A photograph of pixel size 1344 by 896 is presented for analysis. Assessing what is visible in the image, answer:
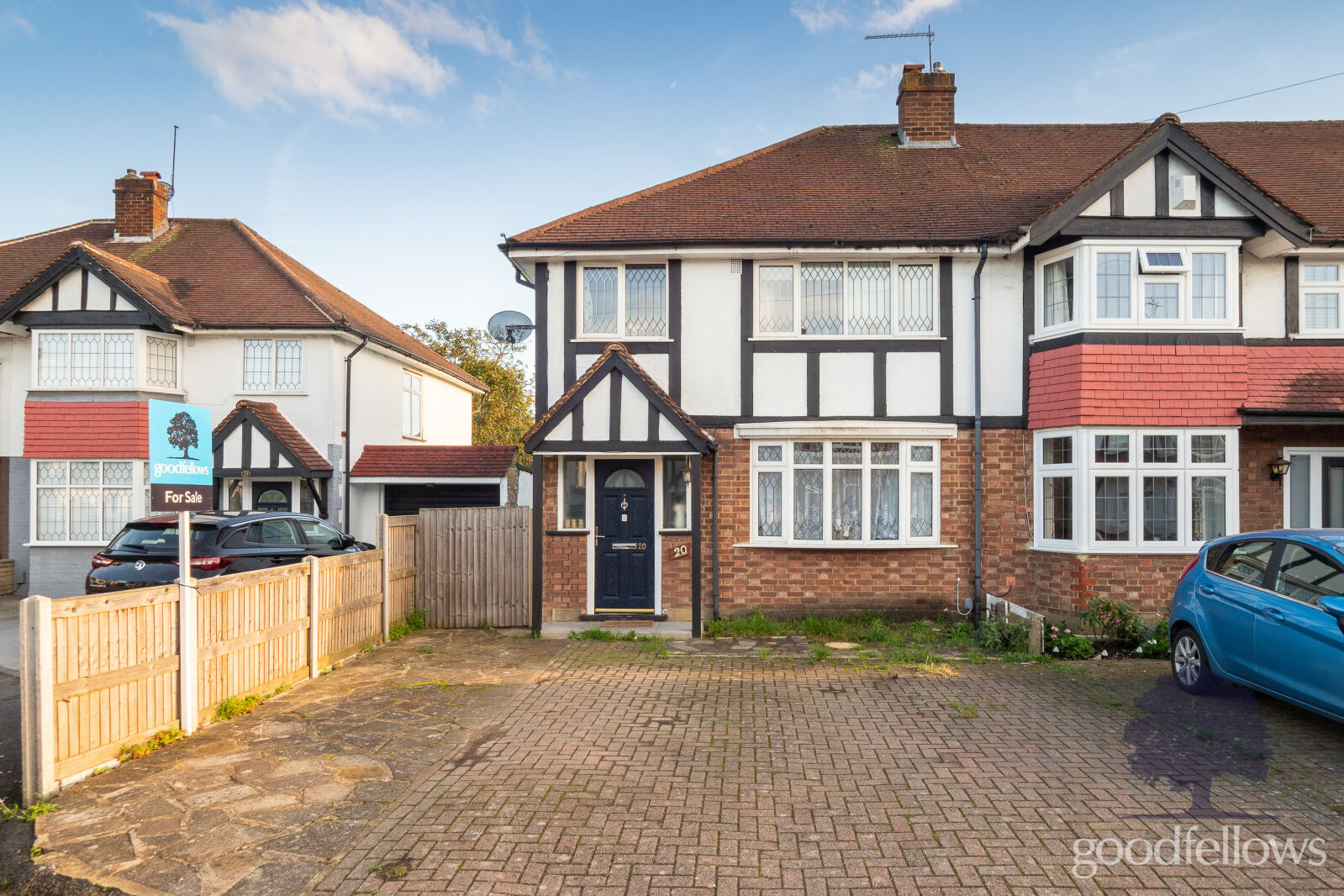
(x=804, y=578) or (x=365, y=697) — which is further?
(x=804, y=578)

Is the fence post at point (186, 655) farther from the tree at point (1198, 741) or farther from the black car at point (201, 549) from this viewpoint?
the tree at point (1198, 741)

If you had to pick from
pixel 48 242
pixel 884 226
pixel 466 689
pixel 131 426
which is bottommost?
pixel 466 689

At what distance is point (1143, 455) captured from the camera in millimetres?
10164

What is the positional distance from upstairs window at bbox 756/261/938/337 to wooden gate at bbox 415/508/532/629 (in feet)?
16.1

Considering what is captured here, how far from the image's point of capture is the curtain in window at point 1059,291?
34.8ft

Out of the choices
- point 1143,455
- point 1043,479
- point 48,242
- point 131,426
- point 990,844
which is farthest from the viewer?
point 48,242

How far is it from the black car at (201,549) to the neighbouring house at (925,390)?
350cm

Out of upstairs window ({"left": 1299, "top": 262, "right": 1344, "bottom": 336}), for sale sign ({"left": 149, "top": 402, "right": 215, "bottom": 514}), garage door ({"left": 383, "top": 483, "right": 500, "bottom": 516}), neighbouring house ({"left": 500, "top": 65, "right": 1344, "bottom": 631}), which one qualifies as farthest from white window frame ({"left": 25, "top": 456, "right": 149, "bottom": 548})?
upstairs window ({"left": 1299, "top": 262, "right": 1344, "bottom": 336})

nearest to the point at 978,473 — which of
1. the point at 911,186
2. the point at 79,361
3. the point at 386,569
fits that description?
the point at 911,186

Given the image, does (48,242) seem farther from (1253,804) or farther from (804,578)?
(1253,804)

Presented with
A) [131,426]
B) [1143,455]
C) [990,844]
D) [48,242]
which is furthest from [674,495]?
[48,242]

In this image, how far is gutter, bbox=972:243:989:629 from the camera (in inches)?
433

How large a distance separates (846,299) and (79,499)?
1510 cm

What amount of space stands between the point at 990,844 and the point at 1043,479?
25.0 feet
